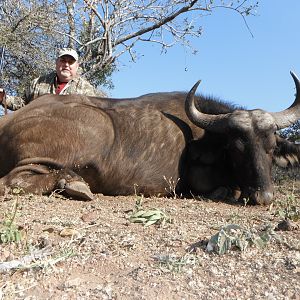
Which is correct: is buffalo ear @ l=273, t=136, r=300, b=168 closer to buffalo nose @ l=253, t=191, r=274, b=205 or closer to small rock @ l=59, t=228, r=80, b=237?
buffalo nose @ l=253, t=191, r=274, b=205

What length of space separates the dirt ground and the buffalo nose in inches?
62.6

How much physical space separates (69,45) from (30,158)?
10.3 m

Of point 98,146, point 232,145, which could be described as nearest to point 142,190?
point 98,146


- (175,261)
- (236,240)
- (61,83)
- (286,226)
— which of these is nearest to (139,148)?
(286,226)

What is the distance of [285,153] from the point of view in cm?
579

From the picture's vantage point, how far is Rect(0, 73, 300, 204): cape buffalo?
5023mm

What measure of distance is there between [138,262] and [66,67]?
6031mm

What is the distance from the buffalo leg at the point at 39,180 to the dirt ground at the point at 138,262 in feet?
4.42

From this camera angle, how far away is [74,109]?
17.6 feet

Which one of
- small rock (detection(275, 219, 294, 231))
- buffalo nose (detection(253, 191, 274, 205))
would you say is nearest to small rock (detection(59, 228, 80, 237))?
small rock (detection(275, 219, 294, 231))

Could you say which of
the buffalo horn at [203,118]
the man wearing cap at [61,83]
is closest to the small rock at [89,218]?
the buffalo horn at [203,118]

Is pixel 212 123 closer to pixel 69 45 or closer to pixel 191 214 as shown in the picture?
pixel 191 214

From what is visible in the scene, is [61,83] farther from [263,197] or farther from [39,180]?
[263,197]

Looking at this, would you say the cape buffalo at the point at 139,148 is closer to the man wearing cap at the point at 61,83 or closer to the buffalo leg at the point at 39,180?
the buffalo leg at the point at 39,180
